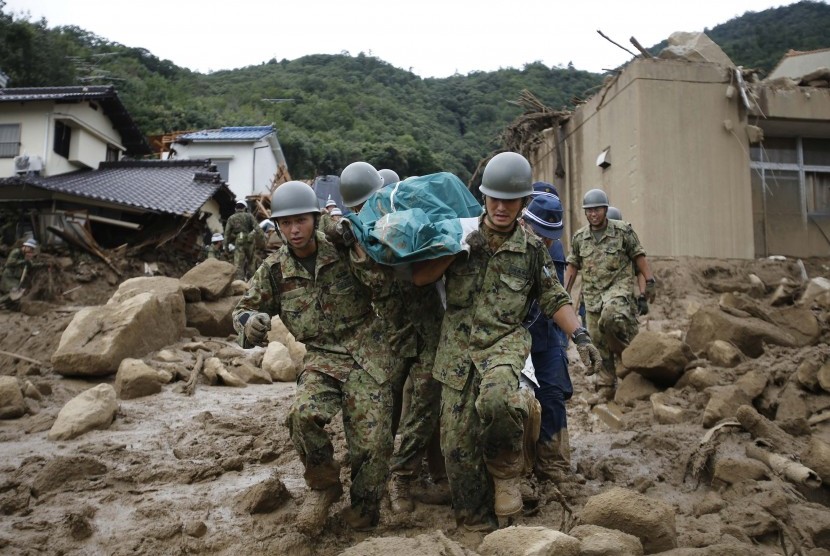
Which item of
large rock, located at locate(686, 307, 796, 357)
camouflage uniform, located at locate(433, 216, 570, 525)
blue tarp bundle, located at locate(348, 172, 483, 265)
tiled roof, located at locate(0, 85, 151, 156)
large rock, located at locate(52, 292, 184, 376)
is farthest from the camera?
tiled roof, located at locate(0, 85, 151, 156)

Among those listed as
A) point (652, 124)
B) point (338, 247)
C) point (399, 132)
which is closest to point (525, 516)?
point (338, 247)

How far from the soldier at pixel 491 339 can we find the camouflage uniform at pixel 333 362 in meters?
0.36

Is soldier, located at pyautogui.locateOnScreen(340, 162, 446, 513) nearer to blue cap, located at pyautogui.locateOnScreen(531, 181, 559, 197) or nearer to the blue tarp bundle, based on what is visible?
the blue tarp bundle

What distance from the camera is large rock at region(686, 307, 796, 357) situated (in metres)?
6.38

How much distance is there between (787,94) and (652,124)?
2.58 m

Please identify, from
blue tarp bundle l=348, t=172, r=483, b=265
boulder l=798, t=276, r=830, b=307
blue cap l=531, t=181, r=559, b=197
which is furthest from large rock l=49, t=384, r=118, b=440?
boulder l=798, t=276, r=830, b=307

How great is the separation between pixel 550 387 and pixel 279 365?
13.8 feet

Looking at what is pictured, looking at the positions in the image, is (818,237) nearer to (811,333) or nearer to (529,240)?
(811,333)

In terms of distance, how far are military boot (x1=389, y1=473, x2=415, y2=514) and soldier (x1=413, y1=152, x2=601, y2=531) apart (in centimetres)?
37

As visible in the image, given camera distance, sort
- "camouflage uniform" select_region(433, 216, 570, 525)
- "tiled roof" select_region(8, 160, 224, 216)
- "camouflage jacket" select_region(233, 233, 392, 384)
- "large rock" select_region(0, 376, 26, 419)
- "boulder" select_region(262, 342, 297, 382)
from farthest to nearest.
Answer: "tiled roof" select_region(8, 160, 224, 216) < "boulder" select_region(262, 342, 297, 382) < "large rock" select_region(0, 376, 26, 419) < "camouflage jacket" select_region(233, 233, 392, 384) < "camouflage uniform" select_region(433, 216, 570, 525)

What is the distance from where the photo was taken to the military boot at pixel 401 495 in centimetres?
379

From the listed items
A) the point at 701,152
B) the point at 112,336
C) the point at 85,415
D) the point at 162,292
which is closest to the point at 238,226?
the point at 162,292

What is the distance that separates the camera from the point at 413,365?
3955 millimetres

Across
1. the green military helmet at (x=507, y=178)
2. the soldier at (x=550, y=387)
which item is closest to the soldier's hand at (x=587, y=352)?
the soldier at (x=550, y=387)
